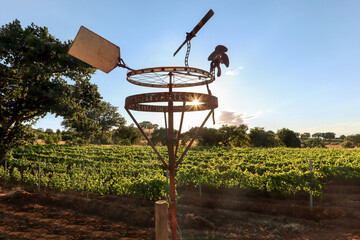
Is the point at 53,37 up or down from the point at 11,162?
up

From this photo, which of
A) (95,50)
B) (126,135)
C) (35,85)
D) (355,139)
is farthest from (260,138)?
(355,139)

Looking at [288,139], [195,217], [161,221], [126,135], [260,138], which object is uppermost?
[126,135]

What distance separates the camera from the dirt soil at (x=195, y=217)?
6.99 metres

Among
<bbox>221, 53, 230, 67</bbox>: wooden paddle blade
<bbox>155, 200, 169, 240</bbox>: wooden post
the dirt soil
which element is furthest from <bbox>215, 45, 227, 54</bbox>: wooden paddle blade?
the dirt soil

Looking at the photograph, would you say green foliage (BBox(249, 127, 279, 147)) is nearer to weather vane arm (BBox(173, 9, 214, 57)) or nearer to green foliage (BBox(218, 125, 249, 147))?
green foliage (BBox(218, 125, 249, 147))

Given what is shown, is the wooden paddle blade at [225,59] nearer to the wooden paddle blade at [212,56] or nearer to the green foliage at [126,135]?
the wooden paddle blade at [212,56]

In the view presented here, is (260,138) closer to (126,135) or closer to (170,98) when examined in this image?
(126,135)

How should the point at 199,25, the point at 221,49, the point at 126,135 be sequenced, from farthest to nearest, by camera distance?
the point at 126,135, the point at 221,49, the point at 199,25

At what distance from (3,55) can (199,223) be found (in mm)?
11966

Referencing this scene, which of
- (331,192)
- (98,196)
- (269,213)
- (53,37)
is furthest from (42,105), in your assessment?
(331,192)

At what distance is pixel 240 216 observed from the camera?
27.8 ft

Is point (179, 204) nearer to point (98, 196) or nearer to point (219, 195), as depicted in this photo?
point (219, 195)

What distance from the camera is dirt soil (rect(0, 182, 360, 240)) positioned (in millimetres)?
6992

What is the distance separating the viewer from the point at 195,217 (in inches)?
311
